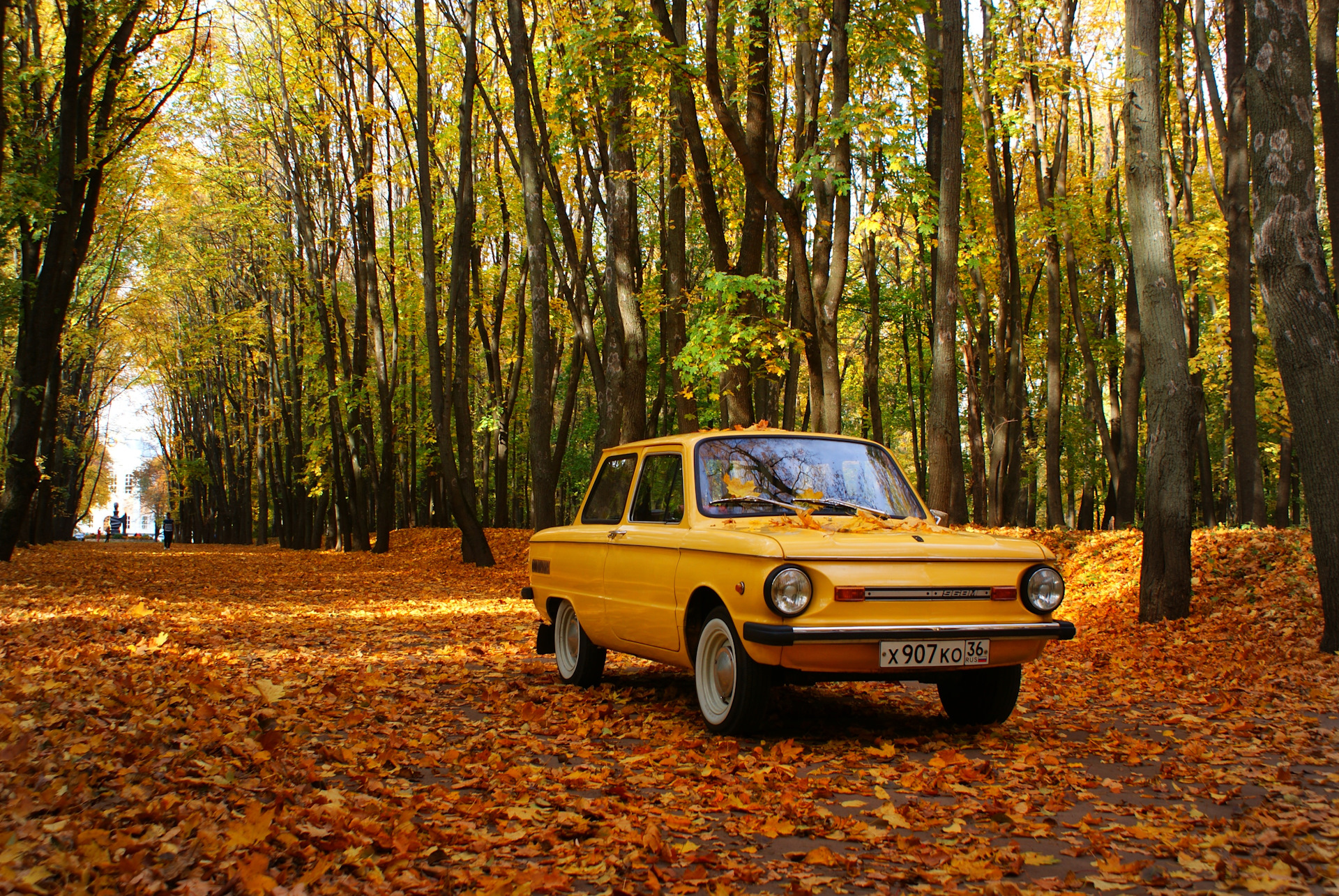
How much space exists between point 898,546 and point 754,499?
1.22 m

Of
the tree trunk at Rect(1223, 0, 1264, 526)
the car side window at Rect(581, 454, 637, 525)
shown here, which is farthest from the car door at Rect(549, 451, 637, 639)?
the tree trunk at Rect(1223, 0, 1264, 526)

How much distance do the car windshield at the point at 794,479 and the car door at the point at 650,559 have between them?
255mm

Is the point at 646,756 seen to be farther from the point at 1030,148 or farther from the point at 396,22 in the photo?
the point at 396,22

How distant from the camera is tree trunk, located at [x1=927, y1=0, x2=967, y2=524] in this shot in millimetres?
13773

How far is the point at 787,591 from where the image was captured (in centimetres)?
541

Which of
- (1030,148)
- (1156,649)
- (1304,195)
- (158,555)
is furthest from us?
(158,555)

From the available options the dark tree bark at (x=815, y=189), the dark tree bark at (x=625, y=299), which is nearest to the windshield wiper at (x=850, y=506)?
the dark tree bark at (x=815, y=189)

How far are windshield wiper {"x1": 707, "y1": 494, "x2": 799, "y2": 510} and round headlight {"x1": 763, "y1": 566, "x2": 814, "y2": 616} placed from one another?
117 centimetres

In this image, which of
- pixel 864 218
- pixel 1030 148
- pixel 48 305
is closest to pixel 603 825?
pixel 864 218

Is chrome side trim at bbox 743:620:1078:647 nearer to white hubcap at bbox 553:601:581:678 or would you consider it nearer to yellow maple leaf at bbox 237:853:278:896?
yellow maple leaf at bbox 237:853:278:896

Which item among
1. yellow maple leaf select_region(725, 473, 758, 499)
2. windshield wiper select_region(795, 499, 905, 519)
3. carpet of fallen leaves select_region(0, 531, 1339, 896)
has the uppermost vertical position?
yellow maple leaf select_region(725, 473, 758, 499)

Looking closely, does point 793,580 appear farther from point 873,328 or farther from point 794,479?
point 873,328

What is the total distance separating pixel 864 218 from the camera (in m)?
14.2

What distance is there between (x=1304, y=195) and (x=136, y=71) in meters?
18.8
